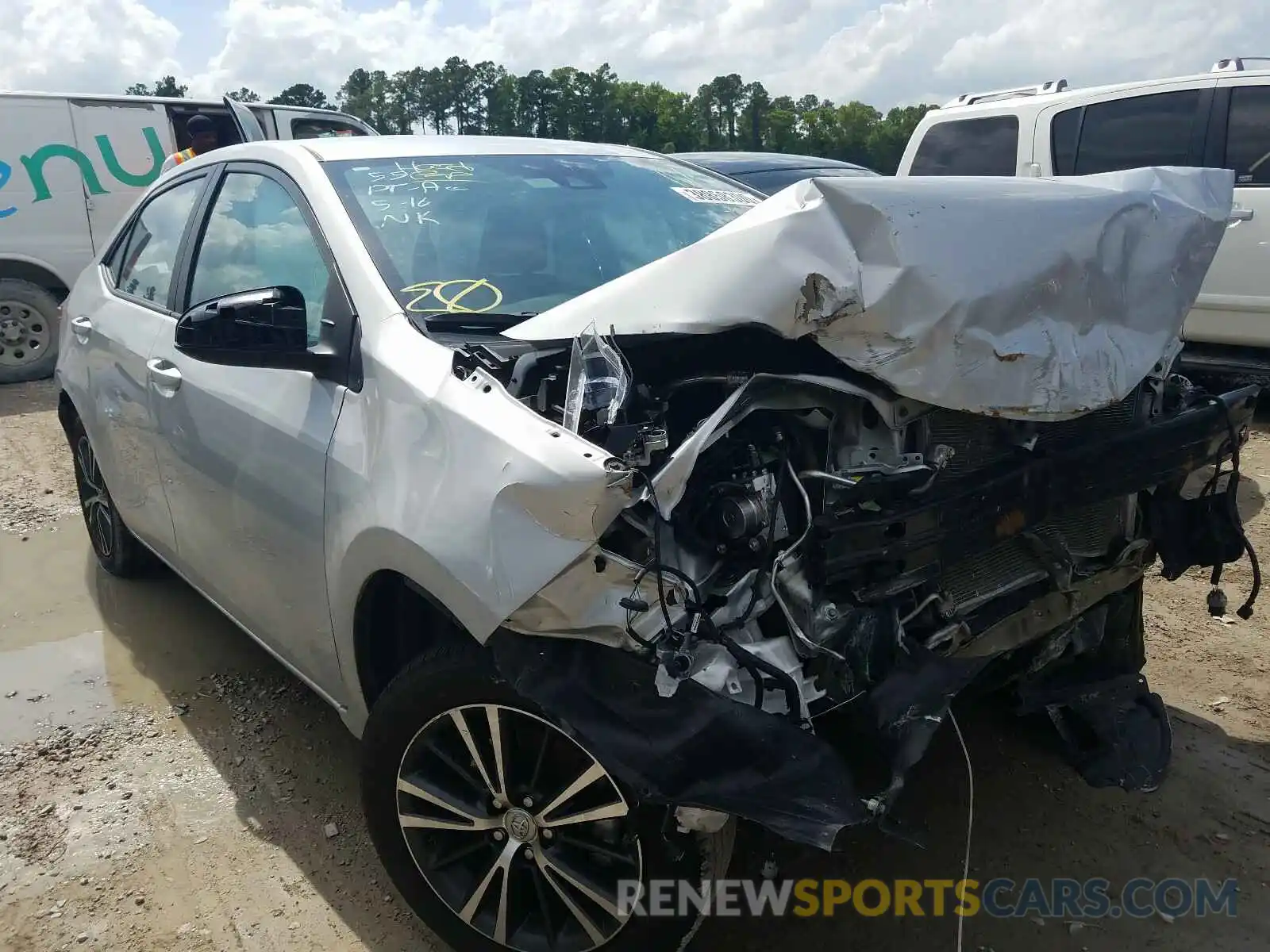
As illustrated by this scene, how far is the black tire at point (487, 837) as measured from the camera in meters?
2.00

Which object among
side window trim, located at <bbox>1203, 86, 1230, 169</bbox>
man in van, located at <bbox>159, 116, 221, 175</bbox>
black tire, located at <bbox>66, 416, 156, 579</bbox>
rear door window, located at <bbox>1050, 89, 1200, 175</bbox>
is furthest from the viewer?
man in van, located at <bbox>159, 116, 221, 175</bbox>

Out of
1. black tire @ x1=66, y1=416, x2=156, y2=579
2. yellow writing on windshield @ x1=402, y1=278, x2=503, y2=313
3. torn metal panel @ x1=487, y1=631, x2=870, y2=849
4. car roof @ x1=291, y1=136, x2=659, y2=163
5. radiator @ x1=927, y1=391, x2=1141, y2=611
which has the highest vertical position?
car roof @ x1=291, y1=136, x2=659, y2=163

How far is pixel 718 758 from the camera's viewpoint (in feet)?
5.90

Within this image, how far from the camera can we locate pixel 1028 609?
7.97 ft

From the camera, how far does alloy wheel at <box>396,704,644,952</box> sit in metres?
2.06

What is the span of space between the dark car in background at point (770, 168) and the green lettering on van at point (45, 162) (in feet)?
17.5

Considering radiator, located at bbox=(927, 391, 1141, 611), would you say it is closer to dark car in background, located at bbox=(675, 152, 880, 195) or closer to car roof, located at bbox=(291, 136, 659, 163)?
car roof, located at bbox=(291, 136, 659, 163)

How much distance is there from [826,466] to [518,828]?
40.3 inches

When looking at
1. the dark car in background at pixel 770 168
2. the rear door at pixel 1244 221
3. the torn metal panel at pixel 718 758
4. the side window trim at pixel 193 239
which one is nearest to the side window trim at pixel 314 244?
the side window trim at pixel 193 239

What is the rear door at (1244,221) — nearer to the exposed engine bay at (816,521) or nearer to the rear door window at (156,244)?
the exposed engine bay at (816,521)

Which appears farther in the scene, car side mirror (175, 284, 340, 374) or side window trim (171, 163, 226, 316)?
side window trim (171, 163, 226, 316)

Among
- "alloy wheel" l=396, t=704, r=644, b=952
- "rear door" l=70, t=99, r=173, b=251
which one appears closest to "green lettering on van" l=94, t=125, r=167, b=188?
"rear door" l=70, t=99, r=173, b=251

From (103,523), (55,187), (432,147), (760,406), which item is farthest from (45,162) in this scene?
(760,406)

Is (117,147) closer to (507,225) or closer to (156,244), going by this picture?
(156,244)
